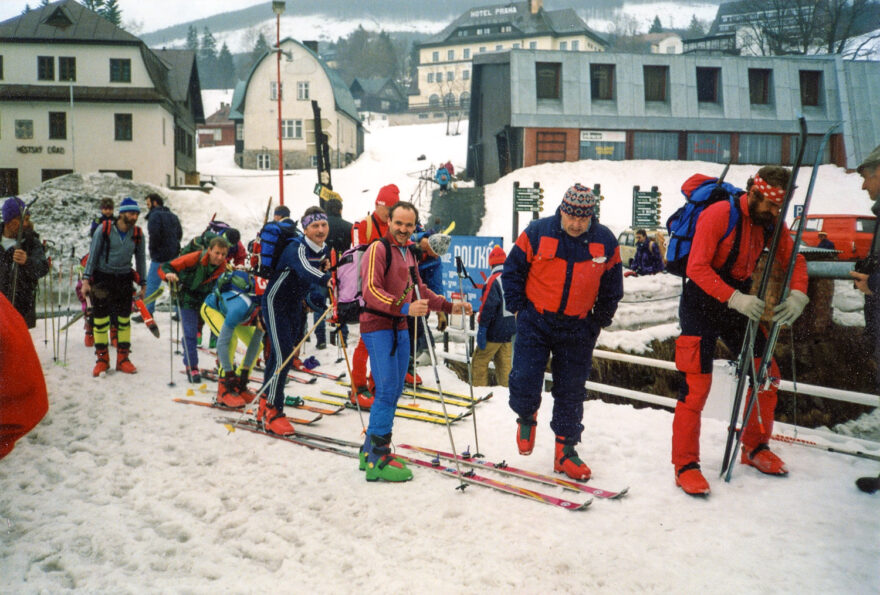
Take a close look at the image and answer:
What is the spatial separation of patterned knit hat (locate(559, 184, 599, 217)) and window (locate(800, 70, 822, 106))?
30.6m

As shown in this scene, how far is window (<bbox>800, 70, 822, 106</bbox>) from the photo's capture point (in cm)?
2831

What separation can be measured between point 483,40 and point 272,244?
71.1 m

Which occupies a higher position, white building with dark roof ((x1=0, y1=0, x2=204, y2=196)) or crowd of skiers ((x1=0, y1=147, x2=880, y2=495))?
white building with dark roof ((x1=0, y1=0, x2=204, y2=196))

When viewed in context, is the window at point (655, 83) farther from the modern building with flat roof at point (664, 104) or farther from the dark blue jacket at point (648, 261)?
the dark blue jacket at point (648, 261)

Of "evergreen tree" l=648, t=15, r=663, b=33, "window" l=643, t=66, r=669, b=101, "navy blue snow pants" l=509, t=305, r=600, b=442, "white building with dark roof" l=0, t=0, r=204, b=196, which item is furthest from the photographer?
"evergreen tree" l=648, t=15, r=663, b=33

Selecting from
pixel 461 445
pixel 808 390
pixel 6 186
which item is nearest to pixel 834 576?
pixel 808 390

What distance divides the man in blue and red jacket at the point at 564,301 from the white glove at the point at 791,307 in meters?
1.07

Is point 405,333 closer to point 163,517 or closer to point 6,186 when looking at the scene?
point 163,517

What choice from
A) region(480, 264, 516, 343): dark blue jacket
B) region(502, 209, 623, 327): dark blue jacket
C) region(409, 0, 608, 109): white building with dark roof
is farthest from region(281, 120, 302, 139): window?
region(502, 209, 623, 327): dark blue jacket

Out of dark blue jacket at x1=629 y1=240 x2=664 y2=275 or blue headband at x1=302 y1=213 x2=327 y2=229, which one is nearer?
blue headband at x1=302 y1=213 x2=327 y2=229

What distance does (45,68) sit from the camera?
671 cm

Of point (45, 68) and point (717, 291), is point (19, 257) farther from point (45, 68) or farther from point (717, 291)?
point (717, 291)

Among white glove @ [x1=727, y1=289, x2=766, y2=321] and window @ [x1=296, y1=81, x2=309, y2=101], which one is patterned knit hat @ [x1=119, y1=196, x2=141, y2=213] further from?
window @ [x1=296, y1=81, x2=309, y2=101]

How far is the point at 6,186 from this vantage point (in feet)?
23.7
